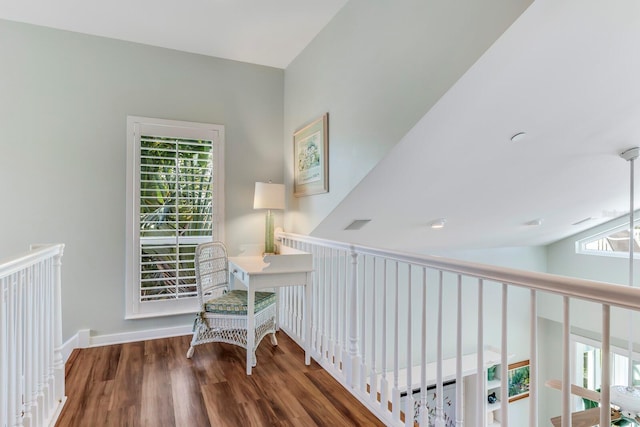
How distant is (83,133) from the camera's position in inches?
123

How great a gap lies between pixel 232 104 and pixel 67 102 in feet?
4.67

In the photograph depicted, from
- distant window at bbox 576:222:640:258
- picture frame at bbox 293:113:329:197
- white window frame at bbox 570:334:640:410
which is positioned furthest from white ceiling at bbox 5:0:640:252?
white window frame at bbox 570:334:640:410

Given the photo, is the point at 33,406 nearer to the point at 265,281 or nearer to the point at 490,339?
the point at 265,281

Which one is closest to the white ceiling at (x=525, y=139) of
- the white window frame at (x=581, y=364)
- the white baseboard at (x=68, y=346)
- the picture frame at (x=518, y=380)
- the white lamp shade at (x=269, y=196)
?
the white lamp shade at (x=269, y=196)

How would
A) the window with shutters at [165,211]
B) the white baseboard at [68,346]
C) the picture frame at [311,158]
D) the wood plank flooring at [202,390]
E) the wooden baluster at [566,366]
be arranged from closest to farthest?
1. the wooden baluster at [566,366]
2. the wood plank flooring at [202,390]
3. the white baseboard at [68,346]
4. the picture frame at [311,158]
5. the window with shutters at [165,211]

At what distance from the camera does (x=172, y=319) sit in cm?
341

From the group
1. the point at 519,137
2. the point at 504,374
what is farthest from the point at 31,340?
the point at 519,137

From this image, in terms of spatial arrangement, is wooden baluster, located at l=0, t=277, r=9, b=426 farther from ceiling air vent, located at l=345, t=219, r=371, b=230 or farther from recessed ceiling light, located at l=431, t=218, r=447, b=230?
recessed ceiling light, located at l=431, t=218, r=447, b=230

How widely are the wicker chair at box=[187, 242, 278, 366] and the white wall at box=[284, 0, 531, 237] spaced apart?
0.83m

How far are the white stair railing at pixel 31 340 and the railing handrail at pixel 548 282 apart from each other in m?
1.76

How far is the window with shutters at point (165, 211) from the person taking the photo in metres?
3.26

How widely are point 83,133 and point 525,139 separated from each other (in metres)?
3.58

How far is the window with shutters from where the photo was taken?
10.7 feet

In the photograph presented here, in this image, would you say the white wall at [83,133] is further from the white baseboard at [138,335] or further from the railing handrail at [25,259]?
the railing handrail at [25,259]
